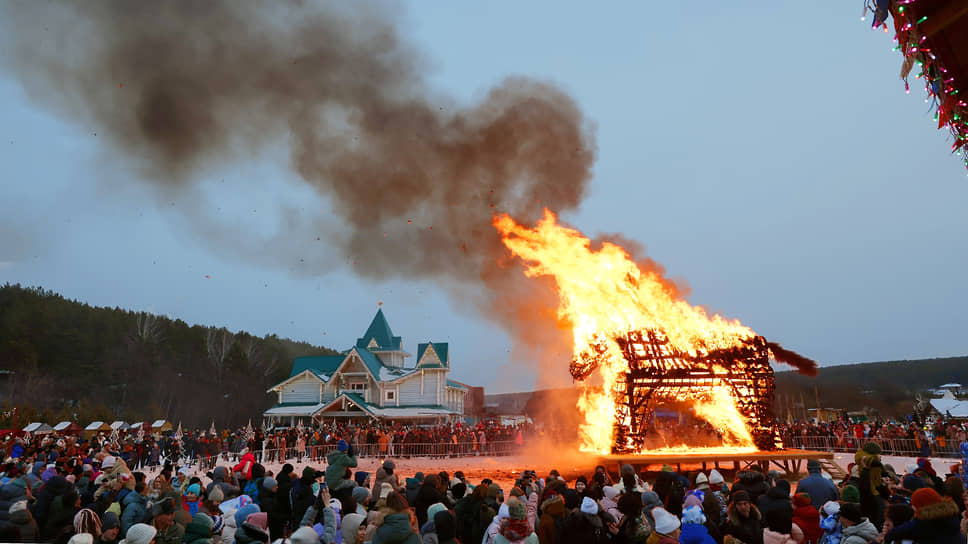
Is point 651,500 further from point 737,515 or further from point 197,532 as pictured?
point 197,532

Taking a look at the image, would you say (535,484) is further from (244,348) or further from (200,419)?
(244,348)

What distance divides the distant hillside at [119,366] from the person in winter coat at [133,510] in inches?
2015

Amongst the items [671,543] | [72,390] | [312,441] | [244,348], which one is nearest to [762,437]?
[671,543]

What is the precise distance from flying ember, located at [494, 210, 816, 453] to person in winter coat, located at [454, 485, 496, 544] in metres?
11.9

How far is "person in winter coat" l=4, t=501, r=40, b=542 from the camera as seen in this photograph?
6948mm

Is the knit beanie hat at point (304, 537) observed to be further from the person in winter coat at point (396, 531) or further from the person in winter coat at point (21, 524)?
the person in winter coat at point (21, 524)

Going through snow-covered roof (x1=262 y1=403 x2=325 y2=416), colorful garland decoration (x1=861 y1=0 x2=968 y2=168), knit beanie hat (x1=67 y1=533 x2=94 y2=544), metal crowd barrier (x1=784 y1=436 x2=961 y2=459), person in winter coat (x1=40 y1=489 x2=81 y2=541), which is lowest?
metal crowd barrier (x1=784 y1=436 x2=961 y2=459)

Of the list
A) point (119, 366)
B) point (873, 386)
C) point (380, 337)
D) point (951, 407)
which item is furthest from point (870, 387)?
point (119, 366)

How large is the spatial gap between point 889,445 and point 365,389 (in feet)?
126

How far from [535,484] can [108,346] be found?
246 feet

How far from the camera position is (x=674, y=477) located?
772cm

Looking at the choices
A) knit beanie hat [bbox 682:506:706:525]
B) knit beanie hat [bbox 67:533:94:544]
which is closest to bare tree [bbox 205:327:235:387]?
knit beanie hat [bbox 67:533:94:544]

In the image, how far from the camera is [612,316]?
19500mm

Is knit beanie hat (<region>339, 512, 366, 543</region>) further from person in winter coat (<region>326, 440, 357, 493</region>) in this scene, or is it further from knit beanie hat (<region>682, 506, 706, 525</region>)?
knit beanie hat (<region>682, 506, 706, 525</region>)
